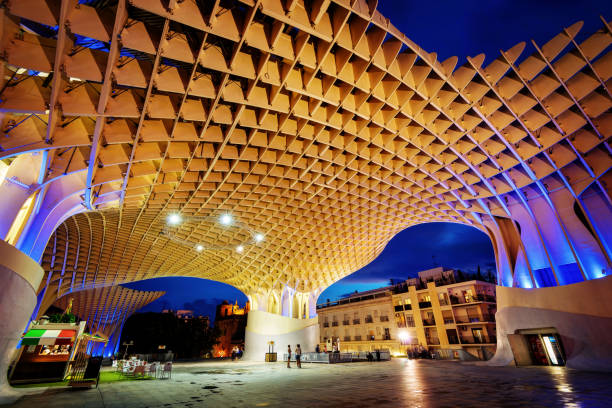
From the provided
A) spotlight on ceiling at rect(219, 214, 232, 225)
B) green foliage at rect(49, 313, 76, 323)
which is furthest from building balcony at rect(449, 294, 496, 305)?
green foliage at rect(49, 313, 76, 323)

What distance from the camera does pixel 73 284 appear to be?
1522 inches

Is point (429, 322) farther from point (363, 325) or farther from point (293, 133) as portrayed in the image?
point (293, 133)

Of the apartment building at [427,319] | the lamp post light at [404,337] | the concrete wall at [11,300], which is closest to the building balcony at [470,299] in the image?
the apartment building at [427,319]

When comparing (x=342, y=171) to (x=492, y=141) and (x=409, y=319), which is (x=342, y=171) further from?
(x=409, y=319)

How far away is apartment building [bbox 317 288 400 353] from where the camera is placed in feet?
152

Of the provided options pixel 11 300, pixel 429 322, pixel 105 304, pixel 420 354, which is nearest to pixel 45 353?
pixel 11 300

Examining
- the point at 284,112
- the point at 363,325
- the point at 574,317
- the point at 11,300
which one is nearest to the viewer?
the point at 11,300

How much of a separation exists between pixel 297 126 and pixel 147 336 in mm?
67340

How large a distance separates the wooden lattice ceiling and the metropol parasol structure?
7 cm

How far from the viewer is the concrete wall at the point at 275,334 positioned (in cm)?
3862

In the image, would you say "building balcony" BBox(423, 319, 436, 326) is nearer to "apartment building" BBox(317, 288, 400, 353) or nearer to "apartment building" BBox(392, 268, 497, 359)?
"apartment building" BBox(392, 268, 497, 359)

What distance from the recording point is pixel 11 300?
9.08 metres

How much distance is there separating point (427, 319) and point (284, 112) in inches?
1710

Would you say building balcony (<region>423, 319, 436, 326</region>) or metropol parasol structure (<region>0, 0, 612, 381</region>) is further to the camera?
building balcony (<region>423, 319, 436, 326</region>)
